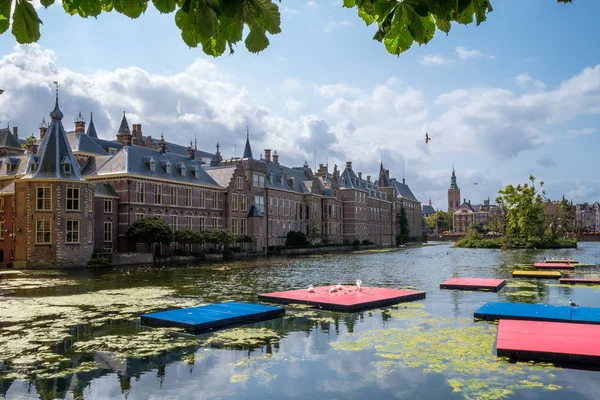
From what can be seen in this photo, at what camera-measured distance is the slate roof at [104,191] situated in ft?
147

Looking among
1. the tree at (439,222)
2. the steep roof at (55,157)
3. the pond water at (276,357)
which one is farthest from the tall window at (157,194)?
the tree at (439,222)

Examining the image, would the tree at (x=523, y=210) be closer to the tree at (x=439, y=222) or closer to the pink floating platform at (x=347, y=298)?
the pink floating platform at (x=347, y=298)

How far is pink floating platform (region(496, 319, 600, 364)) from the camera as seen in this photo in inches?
401

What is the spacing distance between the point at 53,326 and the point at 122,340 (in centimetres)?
308

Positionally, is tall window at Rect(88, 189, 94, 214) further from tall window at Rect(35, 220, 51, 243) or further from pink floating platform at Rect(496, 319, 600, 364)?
pink floating platform at Rect(496, 319, 600, 364)

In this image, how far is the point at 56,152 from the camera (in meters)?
39.5

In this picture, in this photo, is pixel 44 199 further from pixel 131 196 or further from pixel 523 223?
pixel 523 223

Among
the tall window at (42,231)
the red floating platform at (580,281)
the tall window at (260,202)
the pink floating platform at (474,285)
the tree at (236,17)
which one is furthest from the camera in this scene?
the tall window at (260,202)

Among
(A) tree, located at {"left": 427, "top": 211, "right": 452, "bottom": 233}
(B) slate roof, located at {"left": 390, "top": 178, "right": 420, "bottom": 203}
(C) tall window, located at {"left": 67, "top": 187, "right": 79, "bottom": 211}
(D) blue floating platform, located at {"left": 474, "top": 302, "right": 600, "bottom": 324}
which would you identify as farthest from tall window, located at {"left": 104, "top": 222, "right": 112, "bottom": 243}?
(A) tree, located at {"left": 427, "top": 211, "right": 452, "bottom": 233}

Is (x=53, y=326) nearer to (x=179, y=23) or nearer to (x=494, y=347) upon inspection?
(x=494, y=347)

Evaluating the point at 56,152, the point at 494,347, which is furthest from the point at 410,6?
the point at 56,152

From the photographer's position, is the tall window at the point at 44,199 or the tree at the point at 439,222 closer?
the tall window at the point at 44,199

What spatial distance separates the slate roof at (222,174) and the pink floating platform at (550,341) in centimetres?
4845

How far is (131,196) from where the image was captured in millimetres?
46500
